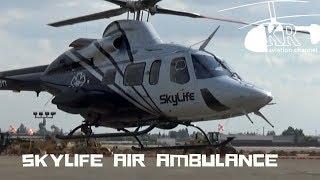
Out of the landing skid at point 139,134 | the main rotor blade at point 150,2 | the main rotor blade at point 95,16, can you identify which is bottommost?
the landing skid at point 139,134

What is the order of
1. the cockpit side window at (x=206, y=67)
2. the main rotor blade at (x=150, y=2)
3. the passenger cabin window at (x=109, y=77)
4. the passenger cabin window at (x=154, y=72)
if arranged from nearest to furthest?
the cockpit side window at (x=206, y=67)
the passenger cabin window at (x=154, y=72)
the passenger cabin window at (x=109, y=77)
the main rotor blade at (x=150, y=2)

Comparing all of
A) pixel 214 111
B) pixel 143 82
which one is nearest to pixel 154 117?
pixel 143 82

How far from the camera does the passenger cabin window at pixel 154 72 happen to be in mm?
13263

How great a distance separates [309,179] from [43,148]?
1257 inches

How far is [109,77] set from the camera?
14406mm

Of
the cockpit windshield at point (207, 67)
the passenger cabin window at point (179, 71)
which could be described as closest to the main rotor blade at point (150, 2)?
the passenger cabin window at point (179, 71)

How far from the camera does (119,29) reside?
1500 centimetres

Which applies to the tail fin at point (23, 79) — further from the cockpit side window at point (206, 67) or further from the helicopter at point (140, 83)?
Answer: the cockpit side window at point (206, 67)

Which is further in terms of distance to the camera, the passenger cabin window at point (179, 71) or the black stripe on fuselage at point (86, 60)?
the black stripe on fuselage at point (86, 60)

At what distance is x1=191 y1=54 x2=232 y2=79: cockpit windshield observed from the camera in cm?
1256

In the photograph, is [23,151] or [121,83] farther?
[23,151]

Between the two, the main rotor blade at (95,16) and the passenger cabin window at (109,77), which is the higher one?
the main rotor blade at (95,16)

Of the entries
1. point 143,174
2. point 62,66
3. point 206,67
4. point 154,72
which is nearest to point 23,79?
point 62,66

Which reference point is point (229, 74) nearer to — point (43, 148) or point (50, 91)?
point (50, 91)
